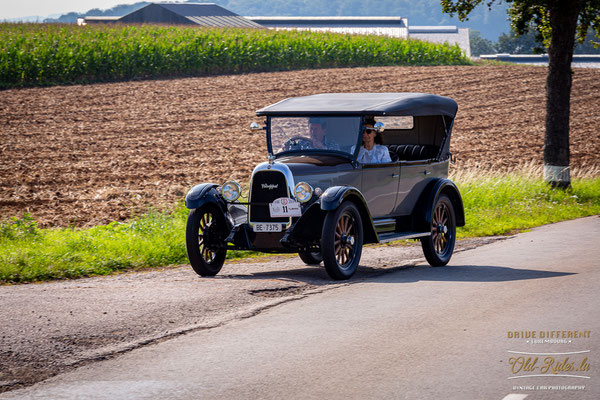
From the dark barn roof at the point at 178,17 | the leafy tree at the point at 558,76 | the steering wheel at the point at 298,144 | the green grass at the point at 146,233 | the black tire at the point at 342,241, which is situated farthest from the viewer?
the dark barn roof at the point at 178,17

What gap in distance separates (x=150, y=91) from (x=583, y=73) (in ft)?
80.3

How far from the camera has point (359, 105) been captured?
34.7 feet

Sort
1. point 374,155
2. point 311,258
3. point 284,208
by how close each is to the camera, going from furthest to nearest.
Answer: point 311,258 → point 374,155 → point 284,208

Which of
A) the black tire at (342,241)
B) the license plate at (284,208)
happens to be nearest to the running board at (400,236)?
the black tire at (342,241)

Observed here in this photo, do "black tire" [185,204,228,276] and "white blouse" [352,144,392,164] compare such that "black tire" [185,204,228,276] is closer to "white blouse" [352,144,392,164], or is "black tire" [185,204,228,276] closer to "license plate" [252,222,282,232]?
"license plate" [252,222,282,232]

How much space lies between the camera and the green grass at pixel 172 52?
35344 millimetres

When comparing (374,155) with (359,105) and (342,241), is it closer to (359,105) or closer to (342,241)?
(359,105)

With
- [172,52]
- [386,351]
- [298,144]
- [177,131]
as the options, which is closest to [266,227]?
[298,144]

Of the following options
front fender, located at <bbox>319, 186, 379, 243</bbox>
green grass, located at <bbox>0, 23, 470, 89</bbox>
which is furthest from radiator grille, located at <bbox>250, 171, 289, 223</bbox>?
green grass, located at <bbox>0, 23, 470, 89</bbox>

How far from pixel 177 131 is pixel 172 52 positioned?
14.4m

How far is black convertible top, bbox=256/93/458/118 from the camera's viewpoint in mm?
10423

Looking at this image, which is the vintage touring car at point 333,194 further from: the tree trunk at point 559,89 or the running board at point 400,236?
the tree trunk at point 559,89

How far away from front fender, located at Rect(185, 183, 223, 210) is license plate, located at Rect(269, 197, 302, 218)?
0.71m

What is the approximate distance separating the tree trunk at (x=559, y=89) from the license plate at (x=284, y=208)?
37.1 feet
